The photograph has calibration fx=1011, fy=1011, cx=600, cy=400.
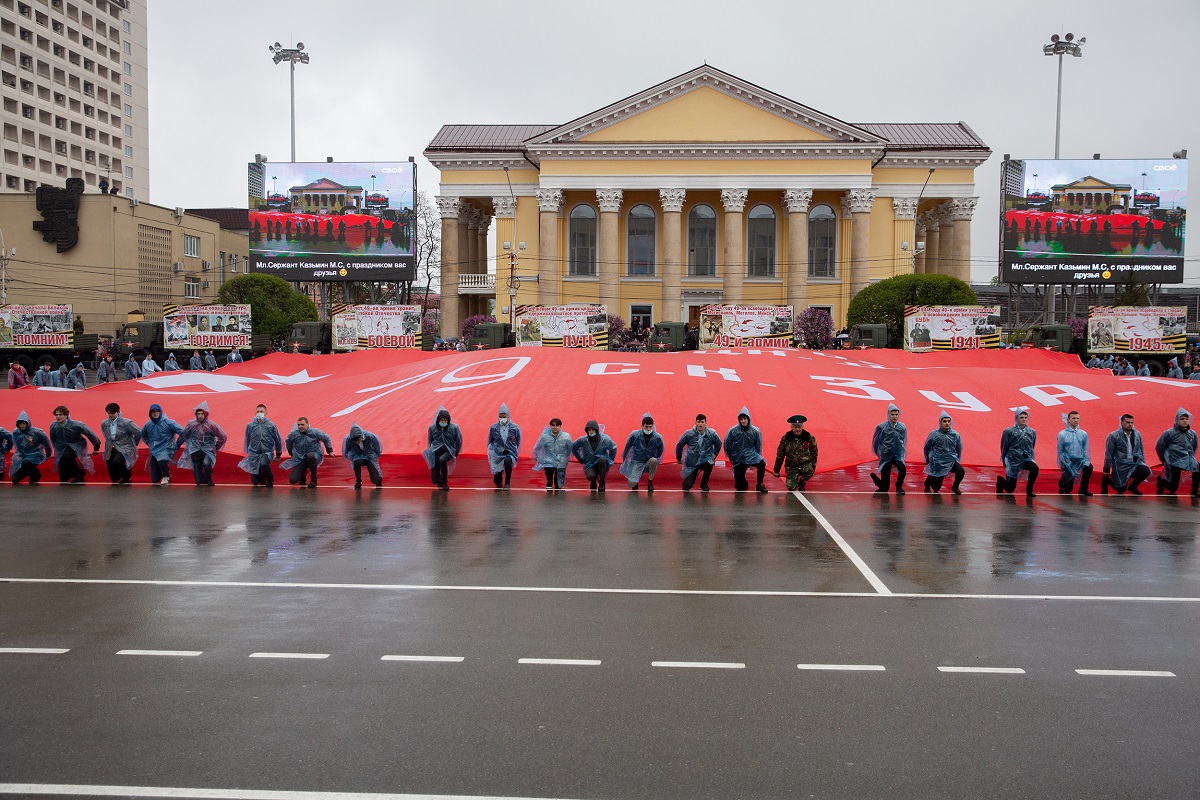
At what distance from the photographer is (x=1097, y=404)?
66.8ft

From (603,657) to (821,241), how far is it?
60910mm

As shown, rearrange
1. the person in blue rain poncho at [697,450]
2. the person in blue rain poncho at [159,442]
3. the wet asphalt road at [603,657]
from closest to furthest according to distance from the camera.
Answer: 1. the wet asphalt road at [603,657]
2. the person in blue rain poncho at [697,450]
3. the person in blue rain poncho at [159,442]

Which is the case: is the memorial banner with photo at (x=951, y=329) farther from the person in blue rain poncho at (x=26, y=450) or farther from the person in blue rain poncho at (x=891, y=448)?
the person in blue rain poncho at (x=26, y=450)

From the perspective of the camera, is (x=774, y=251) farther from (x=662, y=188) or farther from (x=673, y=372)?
(x=673, y=372)

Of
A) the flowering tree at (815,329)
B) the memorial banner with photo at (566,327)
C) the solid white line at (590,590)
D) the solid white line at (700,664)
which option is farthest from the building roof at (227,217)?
the solid white line at (700,664)

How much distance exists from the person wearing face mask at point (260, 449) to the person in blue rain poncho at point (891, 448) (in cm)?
1074

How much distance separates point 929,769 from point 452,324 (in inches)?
2457

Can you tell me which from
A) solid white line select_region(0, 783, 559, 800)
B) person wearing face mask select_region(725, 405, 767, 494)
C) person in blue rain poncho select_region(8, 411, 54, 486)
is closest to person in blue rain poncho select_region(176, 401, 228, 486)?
person in blue rain poncho select_region(8, 411, 54, 486)

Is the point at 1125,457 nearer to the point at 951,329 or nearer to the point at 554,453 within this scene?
the point at 554,453

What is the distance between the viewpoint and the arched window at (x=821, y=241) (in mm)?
65562

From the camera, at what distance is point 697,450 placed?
17688mm

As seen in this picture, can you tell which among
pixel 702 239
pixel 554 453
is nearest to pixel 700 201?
pixel 702 239

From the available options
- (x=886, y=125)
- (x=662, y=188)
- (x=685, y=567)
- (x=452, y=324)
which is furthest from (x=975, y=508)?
(x=886, y=125)

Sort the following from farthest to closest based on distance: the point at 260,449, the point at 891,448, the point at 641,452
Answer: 1. the point at 260,449
2. the point at 641,452
3. the point at 891,448
